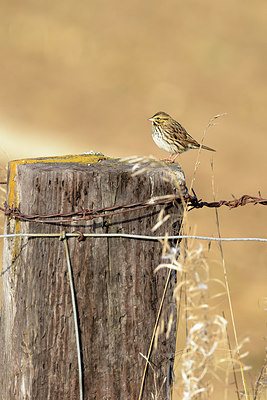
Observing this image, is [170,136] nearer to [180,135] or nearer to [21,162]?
[180,135]

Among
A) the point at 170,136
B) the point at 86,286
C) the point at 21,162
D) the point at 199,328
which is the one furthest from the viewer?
the point at 170,136

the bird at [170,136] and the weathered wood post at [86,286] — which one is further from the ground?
the bird at [170,136]

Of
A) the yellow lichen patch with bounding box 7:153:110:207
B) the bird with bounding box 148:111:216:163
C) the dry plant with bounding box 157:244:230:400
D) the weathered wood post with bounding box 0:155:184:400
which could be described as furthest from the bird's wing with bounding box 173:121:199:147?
the dry plant with bounding box 157:244:230:400

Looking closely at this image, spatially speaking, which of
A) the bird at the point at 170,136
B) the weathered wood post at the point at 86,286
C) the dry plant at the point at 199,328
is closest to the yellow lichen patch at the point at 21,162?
the weathered wood post at the point at 86,286

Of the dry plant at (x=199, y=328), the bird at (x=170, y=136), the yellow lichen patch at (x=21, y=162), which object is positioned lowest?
the dry plant at (x=199, y=328)

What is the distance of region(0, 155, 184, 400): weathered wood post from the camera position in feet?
8.40

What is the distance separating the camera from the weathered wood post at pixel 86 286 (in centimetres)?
256

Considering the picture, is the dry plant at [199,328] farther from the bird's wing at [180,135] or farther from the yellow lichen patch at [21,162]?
the bird's wing at [180,135]

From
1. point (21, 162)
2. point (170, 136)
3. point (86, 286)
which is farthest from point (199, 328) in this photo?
point (170, 136)

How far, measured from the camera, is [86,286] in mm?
2590

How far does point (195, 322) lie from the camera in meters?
2.36

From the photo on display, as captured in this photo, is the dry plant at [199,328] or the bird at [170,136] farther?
the bird at [170,136]

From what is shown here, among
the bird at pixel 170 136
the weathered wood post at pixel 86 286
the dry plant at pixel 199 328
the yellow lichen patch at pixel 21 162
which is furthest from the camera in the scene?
the bird at pixel 170 136

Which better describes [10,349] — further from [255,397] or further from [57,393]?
[255,397]
